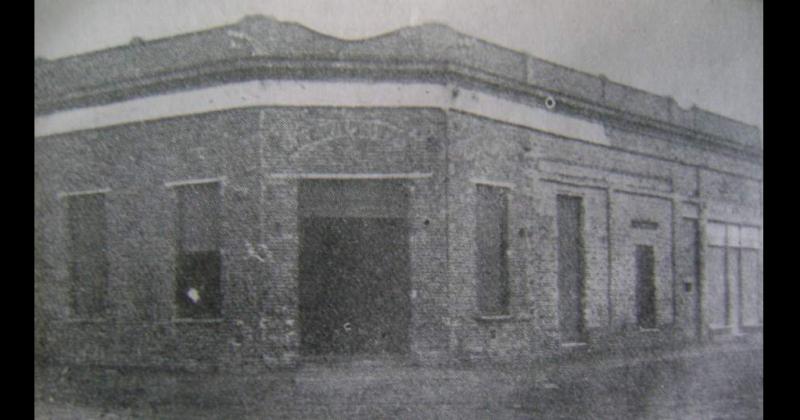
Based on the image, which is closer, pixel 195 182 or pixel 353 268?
pixel 353 268

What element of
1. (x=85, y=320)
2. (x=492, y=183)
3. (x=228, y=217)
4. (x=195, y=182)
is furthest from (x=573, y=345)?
(x=85, y=320)

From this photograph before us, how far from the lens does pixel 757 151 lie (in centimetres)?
754

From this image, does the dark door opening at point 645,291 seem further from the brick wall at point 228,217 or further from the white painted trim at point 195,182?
the white painted trim at point 195,182

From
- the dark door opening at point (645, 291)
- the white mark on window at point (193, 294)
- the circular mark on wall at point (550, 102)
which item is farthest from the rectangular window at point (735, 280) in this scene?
the white mark on window at point (193, 294)

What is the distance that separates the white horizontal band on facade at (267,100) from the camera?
706 cm

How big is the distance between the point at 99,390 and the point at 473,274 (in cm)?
420

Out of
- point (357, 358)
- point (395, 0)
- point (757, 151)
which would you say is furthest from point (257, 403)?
point (757, 151)

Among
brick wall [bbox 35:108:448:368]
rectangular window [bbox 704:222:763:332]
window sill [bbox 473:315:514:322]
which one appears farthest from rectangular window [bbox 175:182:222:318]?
rectangular window [bbox 704:222:763:332]

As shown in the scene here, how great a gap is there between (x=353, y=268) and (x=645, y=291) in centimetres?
402

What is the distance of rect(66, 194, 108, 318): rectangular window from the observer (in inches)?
264

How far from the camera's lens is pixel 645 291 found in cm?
862

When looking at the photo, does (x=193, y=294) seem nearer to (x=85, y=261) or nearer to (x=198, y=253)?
(x=198, y=253)

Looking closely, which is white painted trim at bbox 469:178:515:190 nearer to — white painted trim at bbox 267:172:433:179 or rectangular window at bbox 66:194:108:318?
white painted trim at bbox 267:172:433:179
